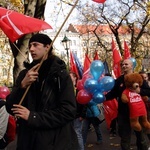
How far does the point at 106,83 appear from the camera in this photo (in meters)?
5.61

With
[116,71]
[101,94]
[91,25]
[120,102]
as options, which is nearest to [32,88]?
[120,102]

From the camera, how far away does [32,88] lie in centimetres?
273

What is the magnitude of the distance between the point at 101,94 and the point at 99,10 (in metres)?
21.1

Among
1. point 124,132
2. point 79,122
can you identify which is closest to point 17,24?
point 124,132

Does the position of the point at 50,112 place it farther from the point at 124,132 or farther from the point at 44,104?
the point at 124,132

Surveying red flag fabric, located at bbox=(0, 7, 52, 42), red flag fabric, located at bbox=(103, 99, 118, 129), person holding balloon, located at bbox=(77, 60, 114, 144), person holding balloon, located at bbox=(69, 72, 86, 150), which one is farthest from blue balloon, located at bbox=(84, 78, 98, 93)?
red flag fabric, located at bbox=(103, 99, 118, 129)

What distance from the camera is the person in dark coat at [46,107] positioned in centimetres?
256

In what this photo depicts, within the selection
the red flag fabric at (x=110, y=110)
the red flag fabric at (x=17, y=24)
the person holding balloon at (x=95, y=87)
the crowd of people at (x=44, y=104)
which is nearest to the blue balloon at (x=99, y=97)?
the person holding balloon at (x=95, y=87)

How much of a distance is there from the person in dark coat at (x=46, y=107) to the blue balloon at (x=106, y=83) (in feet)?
9.39

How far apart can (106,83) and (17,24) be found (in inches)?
81.6

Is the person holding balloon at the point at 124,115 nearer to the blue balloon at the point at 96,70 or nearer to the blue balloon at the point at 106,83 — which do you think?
the blue balloon at the point at 106,83

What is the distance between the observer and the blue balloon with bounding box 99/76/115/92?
5.54 m

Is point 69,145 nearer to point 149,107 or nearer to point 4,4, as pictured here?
point 149,107

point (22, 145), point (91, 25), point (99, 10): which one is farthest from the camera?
point (91, 25)
